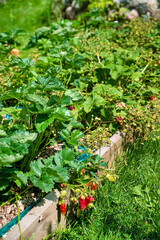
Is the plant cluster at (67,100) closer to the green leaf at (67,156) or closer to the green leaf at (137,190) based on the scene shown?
the green leaf at (67,156)

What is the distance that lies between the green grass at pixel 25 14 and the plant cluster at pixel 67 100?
A: 5.87 feet

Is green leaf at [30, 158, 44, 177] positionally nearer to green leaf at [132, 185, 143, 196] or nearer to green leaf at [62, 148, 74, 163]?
green leaf at [62, 148, 74, 163]

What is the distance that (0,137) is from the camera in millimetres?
1517

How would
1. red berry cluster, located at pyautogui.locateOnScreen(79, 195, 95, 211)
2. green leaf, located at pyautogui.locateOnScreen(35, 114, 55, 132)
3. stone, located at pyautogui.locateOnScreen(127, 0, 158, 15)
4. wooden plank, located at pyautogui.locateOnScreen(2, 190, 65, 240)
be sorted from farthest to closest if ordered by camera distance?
stone, located at pyautogui.locateOnScreen(127, 0, 158, 15)
red berry cluster, located at pyautogui.locateOnScreen(79, 195, 95, 211)
green leaf, located at pyautogui.locateOnScreen(35, 114, 55, 132)
wooden plank, located at pyautogui.locateOnScreen(2, 190, 65, 240)

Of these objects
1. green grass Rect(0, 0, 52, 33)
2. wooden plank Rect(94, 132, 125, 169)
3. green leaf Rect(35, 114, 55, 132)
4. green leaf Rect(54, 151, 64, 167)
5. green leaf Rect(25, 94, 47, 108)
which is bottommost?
wooden plank Rect(94, 132, 125, 169)

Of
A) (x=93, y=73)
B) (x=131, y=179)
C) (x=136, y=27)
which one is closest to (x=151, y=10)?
(x=136, y=27)

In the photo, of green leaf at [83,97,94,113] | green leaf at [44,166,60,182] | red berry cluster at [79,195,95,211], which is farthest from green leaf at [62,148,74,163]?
green leaf at [83,97,94,113]

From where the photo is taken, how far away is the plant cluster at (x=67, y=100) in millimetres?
1493

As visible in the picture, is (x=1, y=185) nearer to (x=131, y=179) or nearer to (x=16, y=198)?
(x=16, y=198)

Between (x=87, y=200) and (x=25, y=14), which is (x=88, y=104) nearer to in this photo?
(x=87, y=200)

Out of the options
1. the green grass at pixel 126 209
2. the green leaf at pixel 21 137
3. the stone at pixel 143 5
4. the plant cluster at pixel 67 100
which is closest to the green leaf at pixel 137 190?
the green grass at pixel 126 209

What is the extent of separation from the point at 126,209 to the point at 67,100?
2.66ft

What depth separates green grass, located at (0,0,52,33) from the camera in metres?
5.28

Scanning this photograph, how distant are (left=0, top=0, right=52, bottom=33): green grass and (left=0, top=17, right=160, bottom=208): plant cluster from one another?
1.79 m
